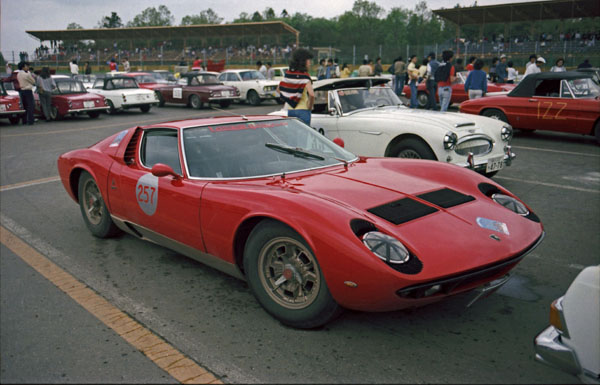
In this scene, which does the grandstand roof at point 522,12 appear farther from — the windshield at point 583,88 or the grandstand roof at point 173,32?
the windshield at point 583,88

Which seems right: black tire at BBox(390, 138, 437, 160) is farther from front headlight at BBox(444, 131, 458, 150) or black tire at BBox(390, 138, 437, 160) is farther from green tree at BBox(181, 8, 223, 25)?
green tree at BBox(181, 8, 223, 25)

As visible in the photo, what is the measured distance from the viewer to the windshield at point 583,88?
10070 millimetres

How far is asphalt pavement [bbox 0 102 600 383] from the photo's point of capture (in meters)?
2.63

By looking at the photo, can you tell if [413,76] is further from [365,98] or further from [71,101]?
[71,101]

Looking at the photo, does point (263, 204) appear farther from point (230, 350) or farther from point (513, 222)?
point (513, 222)

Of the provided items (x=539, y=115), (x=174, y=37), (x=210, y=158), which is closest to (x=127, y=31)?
(x=174, y=37)

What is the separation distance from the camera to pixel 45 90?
16172 mm

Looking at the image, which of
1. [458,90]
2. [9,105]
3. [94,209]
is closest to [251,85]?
[458,90]

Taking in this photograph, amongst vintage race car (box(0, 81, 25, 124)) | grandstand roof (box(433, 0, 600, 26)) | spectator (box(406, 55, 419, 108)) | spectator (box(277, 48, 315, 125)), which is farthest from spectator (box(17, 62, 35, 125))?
grandstand roof (box(433, 0, 600, 26))

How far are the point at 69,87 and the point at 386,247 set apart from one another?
1694cm

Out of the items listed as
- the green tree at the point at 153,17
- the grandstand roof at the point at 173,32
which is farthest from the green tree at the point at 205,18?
the grandstand roof at the point at 173,32

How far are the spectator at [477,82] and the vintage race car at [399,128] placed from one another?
Answer: 511 cm

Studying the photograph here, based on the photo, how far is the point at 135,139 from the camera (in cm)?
457

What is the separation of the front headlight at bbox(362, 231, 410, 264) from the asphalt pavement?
1.77 ft
